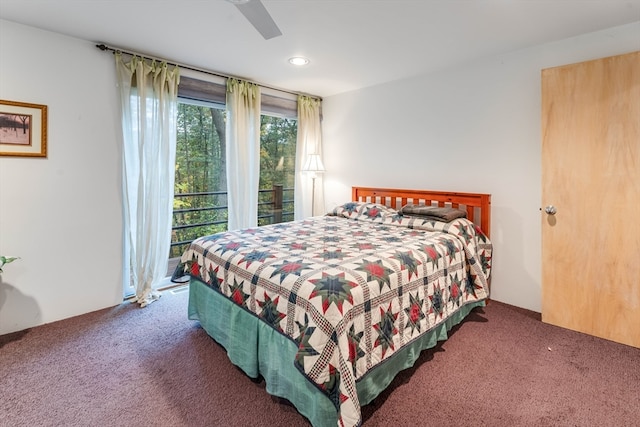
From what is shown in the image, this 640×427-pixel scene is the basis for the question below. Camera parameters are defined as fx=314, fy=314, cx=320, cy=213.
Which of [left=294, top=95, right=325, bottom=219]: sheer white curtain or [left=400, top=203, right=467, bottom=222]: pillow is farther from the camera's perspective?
[left=294, top=95, right=325, bottom=219]: sheer white curtain

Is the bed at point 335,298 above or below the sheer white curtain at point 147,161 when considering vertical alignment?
below

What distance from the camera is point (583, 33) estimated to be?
7.97 feet

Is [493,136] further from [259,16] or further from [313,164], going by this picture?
[259,16]

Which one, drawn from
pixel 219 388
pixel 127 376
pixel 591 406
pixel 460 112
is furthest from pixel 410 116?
pixel 127 376

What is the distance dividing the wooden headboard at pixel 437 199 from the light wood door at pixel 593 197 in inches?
19.0

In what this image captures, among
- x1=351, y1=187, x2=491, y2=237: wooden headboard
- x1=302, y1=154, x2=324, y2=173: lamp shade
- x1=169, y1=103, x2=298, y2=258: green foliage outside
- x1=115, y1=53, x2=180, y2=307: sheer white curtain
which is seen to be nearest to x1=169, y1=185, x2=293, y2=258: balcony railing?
x1=169, y1=103, x2=298, y2=258: green foliage outside

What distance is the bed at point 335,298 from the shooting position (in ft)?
4.58

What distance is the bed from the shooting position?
54.9 inches

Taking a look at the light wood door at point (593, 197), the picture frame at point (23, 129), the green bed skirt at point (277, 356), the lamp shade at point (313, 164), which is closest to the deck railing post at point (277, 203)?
the lamp shade at point (313, 164)

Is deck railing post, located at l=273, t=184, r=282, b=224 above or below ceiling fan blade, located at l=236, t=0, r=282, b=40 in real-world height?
below

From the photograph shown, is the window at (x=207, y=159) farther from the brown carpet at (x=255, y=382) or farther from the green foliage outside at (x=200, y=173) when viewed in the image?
the brown carpet at (x=255, y=382)

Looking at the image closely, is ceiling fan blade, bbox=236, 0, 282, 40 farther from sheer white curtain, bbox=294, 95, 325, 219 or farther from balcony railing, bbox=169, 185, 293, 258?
sheer white curtain, bbox=294, 95, 325, 219

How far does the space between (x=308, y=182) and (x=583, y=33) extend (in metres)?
3.14

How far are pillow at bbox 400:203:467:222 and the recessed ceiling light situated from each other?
1747 mm
